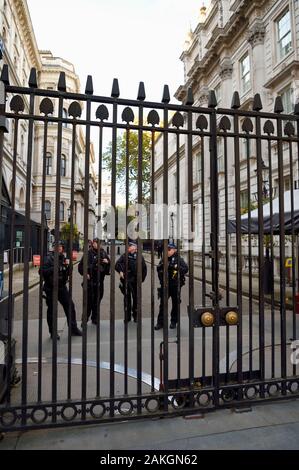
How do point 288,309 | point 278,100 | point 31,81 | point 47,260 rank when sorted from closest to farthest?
point 31,81 → point 278,100 → point 47,260 → point 288,309

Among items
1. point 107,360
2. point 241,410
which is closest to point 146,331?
point 107,360

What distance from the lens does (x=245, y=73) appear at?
70.1 ft

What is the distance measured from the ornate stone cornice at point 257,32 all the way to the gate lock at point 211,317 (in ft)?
67.6

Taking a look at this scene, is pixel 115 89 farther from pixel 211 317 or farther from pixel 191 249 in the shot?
pixel 211 317

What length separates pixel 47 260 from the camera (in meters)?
6.05

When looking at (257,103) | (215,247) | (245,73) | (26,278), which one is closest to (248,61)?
(245,73)

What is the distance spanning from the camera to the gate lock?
3.13m

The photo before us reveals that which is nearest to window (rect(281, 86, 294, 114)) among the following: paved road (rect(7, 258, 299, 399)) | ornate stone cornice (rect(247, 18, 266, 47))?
ornate stone cornice (rect(247, 18, 266, 47))

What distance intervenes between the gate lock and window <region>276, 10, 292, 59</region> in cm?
1812

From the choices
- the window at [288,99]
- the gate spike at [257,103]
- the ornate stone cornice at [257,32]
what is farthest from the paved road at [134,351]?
the ornate stone cornice at [257,32]

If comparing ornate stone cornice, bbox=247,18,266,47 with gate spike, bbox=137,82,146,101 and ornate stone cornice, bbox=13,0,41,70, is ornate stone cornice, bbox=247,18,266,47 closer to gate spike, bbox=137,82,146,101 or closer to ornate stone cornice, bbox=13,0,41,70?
ornate stone cornice, bbox=13,0,41,70

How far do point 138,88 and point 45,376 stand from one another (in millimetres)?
3593

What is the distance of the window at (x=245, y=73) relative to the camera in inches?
826
